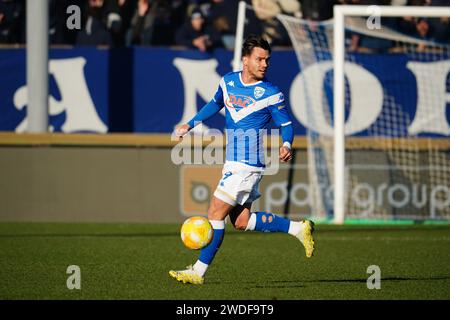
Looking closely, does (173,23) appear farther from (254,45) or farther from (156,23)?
(254,45)

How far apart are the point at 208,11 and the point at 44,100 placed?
10.3 ft

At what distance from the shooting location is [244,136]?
826cm

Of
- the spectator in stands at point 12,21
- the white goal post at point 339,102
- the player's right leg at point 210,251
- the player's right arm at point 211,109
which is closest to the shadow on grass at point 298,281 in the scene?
the player's right leg at point 210,251

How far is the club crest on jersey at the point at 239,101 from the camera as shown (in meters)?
8.26

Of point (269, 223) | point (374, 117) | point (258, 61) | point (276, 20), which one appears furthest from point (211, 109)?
point (276, 20)

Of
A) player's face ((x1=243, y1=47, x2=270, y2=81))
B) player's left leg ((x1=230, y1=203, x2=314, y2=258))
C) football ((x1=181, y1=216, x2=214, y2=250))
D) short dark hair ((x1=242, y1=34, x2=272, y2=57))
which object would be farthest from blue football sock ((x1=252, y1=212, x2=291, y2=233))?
short dark hair ((x1=242, y1=34, x2=272, y2=57))

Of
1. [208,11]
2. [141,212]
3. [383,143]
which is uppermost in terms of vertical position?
[208,11]

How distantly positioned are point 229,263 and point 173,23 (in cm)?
725

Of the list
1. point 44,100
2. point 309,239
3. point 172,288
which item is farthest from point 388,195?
point 172,288

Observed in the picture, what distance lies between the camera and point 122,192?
14.5m

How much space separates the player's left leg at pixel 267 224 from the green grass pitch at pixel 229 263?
0.36 metres

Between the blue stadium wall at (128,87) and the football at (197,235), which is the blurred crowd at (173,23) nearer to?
the blue stadium wall at (128,87)

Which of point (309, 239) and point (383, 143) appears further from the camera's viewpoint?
point (383, 143)
